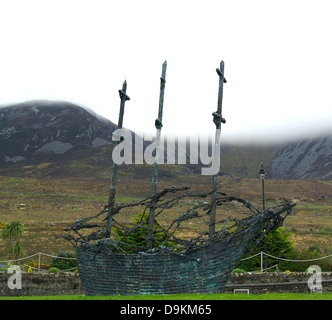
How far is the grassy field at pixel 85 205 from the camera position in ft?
131

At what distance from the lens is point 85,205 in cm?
7519

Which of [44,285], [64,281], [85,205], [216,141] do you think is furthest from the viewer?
[85,205]

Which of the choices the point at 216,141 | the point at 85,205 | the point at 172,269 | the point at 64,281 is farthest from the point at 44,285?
the point at 85,205

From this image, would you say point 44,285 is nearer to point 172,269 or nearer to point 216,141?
point 172,269

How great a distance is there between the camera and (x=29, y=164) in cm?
17662

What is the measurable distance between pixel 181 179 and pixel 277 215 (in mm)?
134256

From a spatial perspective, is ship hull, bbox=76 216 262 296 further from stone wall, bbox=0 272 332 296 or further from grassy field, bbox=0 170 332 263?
stone wall, bbox=0 272 332 296

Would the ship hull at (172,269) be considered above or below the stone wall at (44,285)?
above

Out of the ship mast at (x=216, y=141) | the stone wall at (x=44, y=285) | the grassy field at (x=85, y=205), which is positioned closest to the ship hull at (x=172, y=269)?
the ship mast at (x=216, y=141)

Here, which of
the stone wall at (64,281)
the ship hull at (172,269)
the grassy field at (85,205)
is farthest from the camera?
the grassy field at (85,205)

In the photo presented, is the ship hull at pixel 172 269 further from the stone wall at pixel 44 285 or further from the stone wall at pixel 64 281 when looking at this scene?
the stone wall at pixel 44 285

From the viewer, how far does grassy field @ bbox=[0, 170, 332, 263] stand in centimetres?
3993
